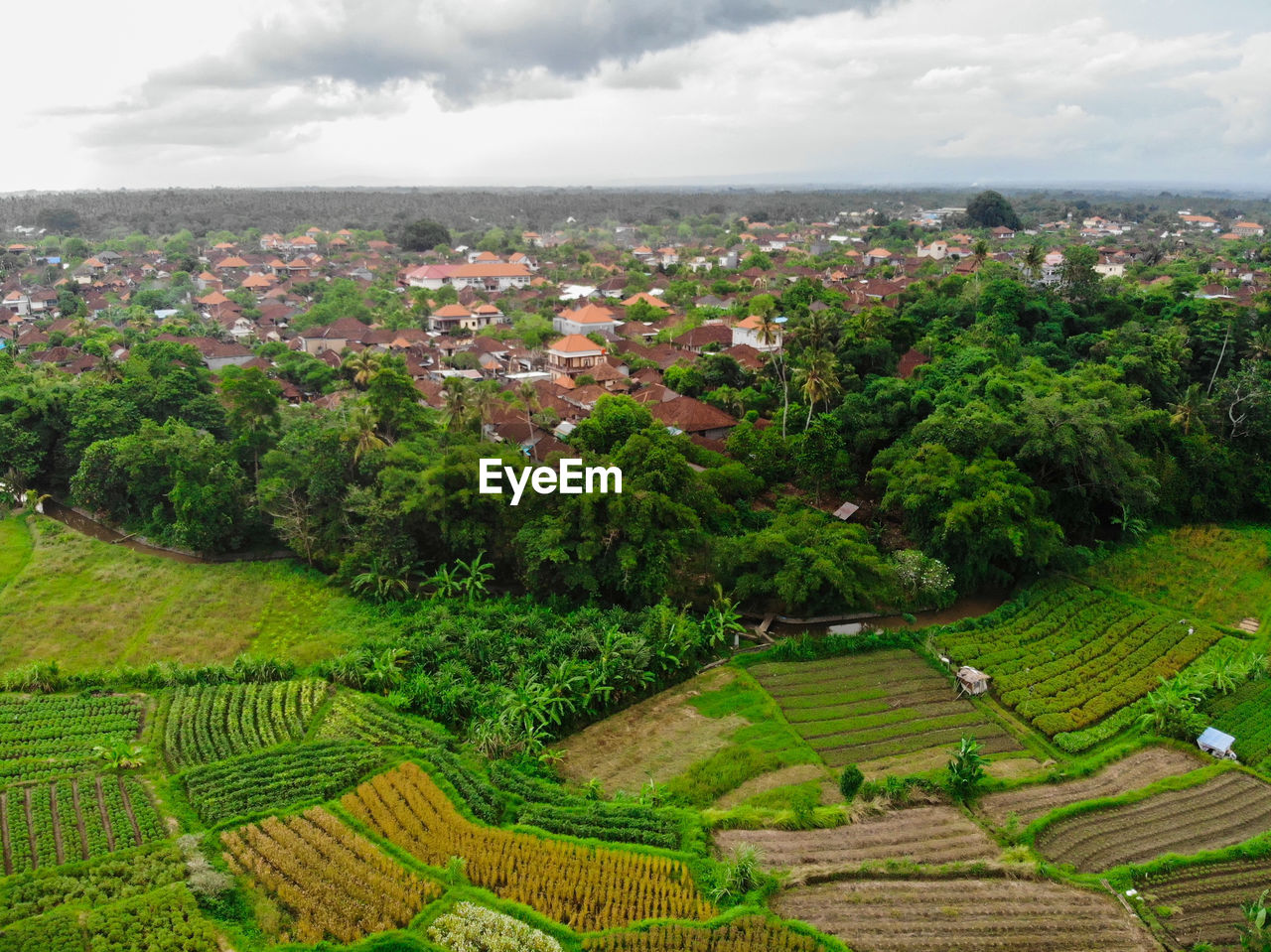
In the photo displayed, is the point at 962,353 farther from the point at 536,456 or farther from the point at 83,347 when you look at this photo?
the point at 83,347

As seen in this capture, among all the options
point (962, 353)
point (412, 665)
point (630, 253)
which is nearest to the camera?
point (412, 665)

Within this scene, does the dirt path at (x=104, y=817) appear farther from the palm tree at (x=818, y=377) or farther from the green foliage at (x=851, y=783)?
the palm tree at (x=818, y=377)

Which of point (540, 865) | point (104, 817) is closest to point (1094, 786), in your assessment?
point (540, 865)

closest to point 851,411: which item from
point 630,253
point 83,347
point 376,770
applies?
point 376,770

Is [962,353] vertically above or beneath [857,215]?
beneath

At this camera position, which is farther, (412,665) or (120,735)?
(412,665)

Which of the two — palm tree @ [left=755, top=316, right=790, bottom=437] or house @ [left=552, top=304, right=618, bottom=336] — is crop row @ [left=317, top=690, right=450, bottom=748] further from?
house @ [left=552, top=304, right=618, bottom=336]

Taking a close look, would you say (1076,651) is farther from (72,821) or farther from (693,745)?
(72,821)

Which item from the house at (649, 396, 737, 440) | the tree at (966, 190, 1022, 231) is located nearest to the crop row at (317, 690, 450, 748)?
the house at (649, 396, 737, 440)
